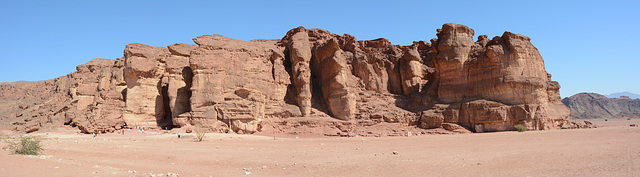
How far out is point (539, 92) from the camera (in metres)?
28.8

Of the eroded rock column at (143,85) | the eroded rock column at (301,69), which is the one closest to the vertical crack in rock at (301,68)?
the eroded rock column at (301,69)

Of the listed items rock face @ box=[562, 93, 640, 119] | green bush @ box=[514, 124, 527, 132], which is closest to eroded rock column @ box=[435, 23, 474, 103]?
green bush @ box=[514, 124, 527, 132]

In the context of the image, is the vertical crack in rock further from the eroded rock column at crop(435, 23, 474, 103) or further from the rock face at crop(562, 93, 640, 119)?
the rock face at crop(562, 93, 640, 119)

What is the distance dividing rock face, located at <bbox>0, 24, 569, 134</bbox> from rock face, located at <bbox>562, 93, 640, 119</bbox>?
64351mm

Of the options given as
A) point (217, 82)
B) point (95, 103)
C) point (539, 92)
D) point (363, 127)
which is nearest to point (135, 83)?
point (95, 103)

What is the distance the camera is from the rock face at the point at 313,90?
28.8 meters

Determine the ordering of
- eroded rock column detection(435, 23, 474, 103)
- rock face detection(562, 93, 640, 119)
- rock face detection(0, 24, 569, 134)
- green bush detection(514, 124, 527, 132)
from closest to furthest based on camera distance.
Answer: green bush detection(514, 124, 527, 132), rock face detection(0, 24, 569, 134), eroded rock column detection(435, 23, 474, 103), rock face detection(562, 93, 640, 119)

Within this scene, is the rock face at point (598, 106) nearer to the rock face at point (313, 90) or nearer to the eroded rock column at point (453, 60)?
the eroded rock column at point (453, 60)

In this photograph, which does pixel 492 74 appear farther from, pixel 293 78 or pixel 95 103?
pixel 95 103

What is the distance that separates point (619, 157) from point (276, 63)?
27.0 meters

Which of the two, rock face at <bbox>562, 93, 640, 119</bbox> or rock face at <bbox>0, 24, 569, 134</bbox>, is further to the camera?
rock face at <bbox>562, 93, 640, 119</bbox>

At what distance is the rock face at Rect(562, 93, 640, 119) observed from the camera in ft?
273

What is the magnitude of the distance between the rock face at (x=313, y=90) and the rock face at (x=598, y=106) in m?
64.4

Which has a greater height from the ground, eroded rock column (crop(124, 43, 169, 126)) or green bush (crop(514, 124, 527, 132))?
eroded rock column (crop(124, 43, 169, 126))
